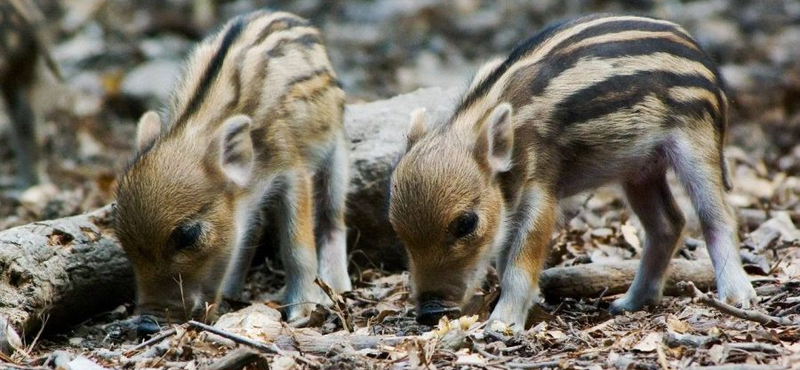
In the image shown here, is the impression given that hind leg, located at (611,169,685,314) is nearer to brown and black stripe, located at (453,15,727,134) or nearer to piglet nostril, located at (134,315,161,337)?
brown and black stripe, located at (453,15,727,134)

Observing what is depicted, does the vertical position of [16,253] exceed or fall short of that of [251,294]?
it exceeds it

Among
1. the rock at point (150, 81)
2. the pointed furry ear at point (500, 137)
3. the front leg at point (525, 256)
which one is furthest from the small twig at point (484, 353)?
the rock at point (150, 81)

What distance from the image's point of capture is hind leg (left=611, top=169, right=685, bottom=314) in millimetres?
5703

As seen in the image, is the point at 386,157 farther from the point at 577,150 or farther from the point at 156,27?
the point at 156,27

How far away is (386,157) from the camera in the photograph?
272 inches

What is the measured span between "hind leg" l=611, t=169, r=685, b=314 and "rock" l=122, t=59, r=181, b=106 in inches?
284

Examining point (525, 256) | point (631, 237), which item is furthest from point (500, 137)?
point (631, 237)

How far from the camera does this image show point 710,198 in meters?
5.55

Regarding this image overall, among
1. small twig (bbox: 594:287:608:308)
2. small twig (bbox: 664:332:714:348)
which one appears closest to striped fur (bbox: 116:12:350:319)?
small twig (bbox: 594:287:608:308)

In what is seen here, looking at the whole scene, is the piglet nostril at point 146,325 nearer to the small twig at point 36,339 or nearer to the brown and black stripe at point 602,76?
the small twig at point 36,339

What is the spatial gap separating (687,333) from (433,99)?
10.9ft

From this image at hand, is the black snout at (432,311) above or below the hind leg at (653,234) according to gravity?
below

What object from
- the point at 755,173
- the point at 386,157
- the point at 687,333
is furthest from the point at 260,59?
the point at 755,173

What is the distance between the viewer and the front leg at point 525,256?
5.19 meters
